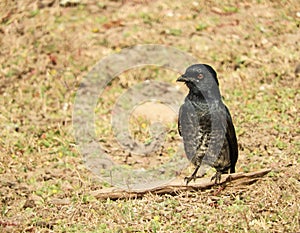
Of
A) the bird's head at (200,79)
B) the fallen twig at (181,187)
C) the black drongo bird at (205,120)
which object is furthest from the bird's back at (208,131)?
the fallen twig at (181,187)

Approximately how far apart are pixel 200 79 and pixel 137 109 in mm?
2513

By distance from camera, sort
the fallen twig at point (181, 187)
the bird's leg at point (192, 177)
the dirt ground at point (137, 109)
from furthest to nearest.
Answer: the bird's leg at point (192, 177) < the fallen twig at point (181, 187) < the dirt ground at point (137, 109)

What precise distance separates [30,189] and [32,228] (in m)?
1.04

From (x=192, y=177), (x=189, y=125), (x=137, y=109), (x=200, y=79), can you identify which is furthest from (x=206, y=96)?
(x=137, y=109)

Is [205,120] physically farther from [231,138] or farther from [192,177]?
[192,177]

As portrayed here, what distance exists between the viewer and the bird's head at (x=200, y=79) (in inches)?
255

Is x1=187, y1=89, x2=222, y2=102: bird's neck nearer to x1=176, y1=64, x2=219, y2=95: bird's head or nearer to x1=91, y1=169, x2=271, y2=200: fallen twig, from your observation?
x1=176, y1=64, x2=219, y2=95: bird's head

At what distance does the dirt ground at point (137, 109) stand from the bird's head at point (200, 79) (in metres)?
1.09

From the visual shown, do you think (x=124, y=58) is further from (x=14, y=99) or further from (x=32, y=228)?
(x=32, y=228)

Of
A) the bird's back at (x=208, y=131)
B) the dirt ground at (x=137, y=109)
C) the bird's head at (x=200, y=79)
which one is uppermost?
the bird's head at (x=200, y=79)

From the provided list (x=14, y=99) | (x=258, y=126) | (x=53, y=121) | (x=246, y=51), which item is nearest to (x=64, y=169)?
(x=53, y=121)

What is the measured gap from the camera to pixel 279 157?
730cm

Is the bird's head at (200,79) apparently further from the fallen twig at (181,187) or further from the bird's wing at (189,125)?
the fallen twig at (181,187)

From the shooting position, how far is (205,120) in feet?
21.4
